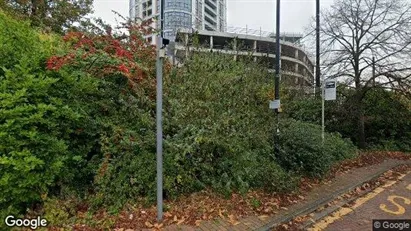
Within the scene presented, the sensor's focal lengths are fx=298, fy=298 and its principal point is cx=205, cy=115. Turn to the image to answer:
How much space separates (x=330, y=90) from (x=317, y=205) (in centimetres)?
435

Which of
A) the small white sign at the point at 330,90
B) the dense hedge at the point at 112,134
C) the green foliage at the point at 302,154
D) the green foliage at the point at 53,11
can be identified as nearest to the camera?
the dense hedge at the point at 112,134

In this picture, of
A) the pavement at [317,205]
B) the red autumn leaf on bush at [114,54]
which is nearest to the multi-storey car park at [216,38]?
the red autumn leaf on bush at [114,54]

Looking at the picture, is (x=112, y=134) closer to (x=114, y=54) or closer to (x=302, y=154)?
(x=114, y=54)

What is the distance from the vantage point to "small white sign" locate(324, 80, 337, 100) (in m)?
8.44

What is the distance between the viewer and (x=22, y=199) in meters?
4.03

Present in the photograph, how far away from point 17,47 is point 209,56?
3.95m

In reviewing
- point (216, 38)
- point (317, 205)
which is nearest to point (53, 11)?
point (317, 205)

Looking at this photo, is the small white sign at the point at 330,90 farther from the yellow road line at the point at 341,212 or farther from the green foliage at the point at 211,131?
the green foliage at the point at 211,131

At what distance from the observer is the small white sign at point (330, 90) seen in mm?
8438

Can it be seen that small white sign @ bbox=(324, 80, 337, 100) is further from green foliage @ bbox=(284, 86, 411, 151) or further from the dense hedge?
the dense hedge

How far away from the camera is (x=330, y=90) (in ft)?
27.9

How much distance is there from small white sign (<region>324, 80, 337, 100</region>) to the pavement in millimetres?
2109

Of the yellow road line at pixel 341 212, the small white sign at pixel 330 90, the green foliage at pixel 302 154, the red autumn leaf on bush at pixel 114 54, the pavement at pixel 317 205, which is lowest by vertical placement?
the yellow road line at pixel 341 212

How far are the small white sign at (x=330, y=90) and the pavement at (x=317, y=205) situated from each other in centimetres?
211
